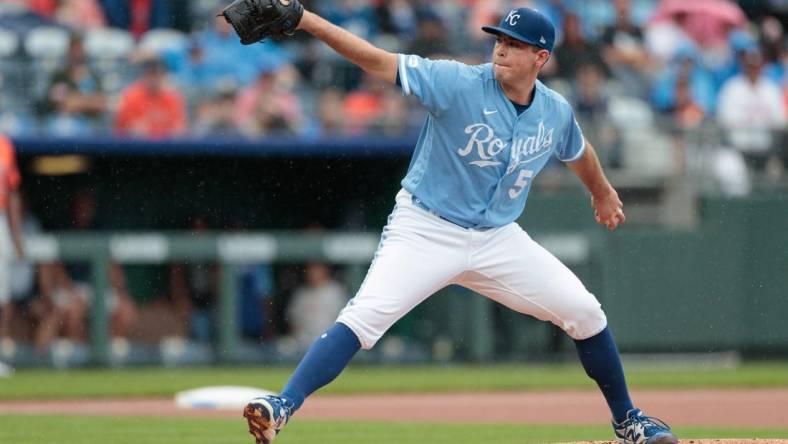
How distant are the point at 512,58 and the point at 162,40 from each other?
788cm

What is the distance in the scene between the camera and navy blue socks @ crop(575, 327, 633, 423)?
6148mm

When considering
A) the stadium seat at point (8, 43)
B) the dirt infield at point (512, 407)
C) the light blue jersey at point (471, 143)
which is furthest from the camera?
the stadium seat at point (8, 43)

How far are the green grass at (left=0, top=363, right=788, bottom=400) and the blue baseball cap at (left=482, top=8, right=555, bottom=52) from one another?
185 inches

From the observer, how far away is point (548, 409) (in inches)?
365

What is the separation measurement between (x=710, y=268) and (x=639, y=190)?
0.95 metres

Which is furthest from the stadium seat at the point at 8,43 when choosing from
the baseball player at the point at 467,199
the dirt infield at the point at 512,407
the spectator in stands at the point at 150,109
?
the baseball player at the point at 467,199

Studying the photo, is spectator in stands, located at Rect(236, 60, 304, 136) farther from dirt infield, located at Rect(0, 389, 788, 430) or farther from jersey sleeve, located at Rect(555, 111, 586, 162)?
jersey sleeve, located at Rect(555, 111, 586, 162)

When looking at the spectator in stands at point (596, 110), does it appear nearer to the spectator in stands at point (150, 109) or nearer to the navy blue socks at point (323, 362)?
the spectator in stands at point (150, 109)

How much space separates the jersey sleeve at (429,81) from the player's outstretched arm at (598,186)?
2.93 ft

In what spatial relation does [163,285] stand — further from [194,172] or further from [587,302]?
[587,302]

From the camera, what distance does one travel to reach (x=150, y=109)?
38.0 ft

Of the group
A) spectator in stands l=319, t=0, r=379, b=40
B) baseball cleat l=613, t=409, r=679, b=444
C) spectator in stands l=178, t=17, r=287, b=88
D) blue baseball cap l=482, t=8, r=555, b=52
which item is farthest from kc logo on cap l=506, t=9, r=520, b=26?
spectator in stands l=319, t=0, r=379, b=40

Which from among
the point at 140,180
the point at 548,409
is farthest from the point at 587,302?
the point at 140,180

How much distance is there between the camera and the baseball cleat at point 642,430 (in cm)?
600
